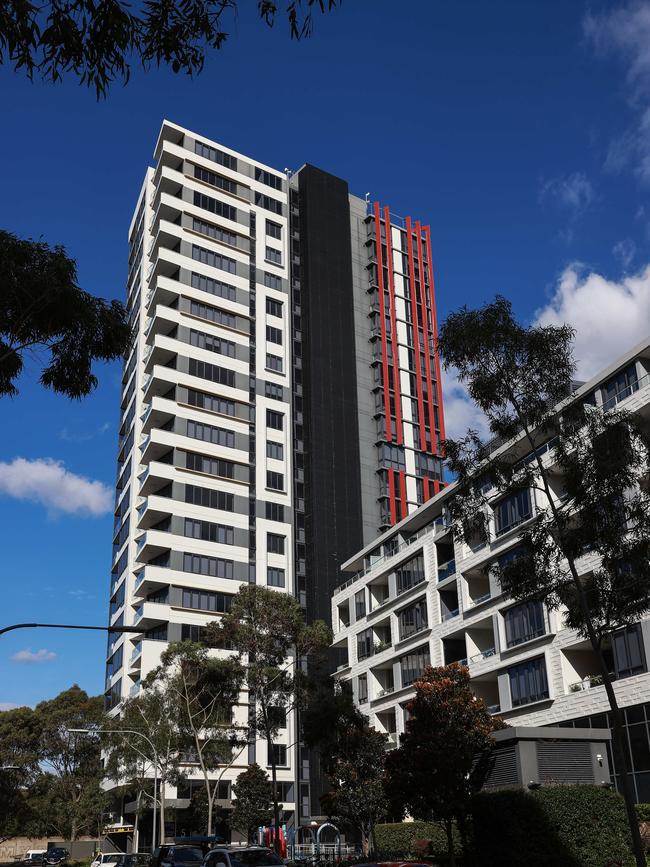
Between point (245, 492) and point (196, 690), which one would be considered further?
point (245, 492)

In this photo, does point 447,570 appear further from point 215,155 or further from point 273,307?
point 215,155

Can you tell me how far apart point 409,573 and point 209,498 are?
21389mm

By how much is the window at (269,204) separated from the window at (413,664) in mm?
52546

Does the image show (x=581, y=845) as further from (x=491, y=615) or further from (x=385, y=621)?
(x=385, y=621)

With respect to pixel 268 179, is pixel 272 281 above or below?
below

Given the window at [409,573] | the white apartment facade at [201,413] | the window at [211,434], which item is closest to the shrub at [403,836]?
the window at [409,573]

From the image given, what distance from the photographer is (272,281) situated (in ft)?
309

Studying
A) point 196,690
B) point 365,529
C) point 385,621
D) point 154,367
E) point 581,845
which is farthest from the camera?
point 365,529

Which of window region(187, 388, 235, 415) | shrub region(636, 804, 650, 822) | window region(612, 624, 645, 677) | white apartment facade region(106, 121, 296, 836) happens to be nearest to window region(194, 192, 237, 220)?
white apartment facade region(106, 121, 296, 836)

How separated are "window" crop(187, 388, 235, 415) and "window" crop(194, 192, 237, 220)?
2066 centimetres

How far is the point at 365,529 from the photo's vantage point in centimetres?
8938

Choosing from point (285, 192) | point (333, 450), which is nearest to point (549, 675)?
point (333, 450)

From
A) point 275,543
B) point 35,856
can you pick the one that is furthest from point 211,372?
point 35,856

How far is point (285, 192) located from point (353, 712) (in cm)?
6638
